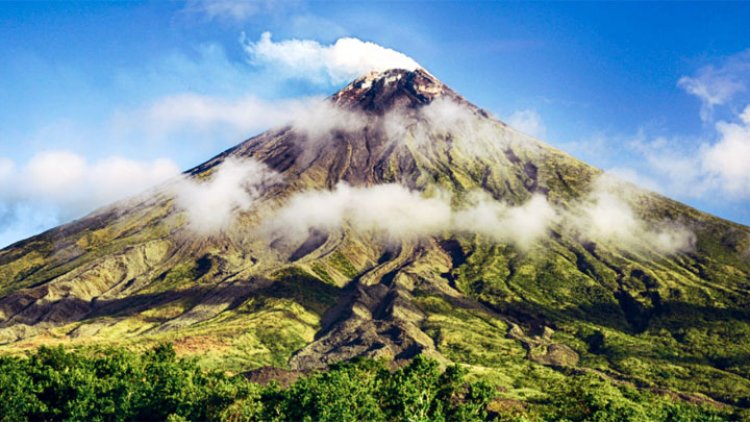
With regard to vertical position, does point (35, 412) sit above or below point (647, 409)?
below

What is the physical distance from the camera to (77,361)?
141 metres

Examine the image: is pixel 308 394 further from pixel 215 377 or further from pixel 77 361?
pixel 77 361

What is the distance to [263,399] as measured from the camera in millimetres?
114750

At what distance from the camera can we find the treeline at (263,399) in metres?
108

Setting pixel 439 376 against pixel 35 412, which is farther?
pixel 439 376

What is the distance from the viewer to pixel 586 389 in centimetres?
12494

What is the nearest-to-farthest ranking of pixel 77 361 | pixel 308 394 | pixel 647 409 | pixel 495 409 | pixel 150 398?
pixel 308 394
pixel 150 398
pixel 647 409
pixel 77 361
pixel 495 409

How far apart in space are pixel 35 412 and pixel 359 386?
178 feet

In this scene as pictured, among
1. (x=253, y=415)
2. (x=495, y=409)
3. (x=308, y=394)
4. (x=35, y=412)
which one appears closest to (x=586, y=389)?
(x=495, y=409)

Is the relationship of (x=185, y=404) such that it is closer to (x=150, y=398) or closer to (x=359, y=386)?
(x=150, y=398)

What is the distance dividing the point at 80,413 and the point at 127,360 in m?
32.4

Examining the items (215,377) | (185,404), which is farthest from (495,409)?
(185,404)

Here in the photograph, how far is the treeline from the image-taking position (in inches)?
4269

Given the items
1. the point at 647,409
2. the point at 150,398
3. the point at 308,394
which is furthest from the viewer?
the point at 647,409
